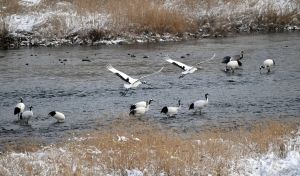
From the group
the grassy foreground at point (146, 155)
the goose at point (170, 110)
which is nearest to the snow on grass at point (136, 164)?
the grassy foreground at point (146, 155)

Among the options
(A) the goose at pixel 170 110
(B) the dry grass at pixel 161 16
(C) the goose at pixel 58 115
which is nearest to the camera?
(C) the goose at pixel 58 115

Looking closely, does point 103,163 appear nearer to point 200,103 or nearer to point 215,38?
point 200,103

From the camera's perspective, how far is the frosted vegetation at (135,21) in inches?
1238

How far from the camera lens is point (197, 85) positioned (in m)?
17.7

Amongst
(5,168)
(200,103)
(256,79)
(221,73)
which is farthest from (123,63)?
(5,168)

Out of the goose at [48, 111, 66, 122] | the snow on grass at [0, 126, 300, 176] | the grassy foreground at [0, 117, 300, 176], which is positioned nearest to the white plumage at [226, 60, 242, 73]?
the goose at [48, 111, 66, 122]

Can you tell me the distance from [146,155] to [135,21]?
23.9 metres

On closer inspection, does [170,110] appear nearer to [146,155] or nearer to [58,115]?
[58,115]

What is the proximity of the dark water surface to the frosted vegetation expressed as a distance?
230 centimetres

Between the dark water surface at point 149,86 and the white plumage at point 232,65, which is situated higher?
the white plumage at point 232,65

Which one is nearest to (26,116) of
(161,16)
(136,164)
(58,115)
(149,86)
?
(58,115)

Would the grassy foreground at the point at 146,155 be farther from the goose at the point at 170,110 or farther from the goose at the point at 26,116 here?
the goose at the point at 26,116

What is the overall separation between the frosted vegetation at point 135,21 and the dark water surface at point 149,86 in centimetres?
230

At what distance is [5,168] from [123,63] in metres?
15.7
